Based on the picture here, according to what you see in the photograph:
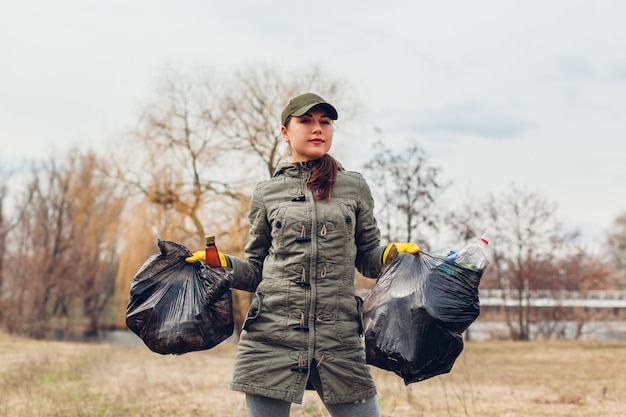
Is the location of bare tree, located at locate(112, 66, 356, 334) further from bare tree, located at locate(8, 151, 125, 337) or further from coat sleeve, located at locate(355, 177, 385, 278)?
coat sleeve, located at locate(355, 177, 385, 278)

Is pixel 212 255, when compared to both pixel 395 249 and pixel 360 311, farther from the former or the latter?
pixel 395 249

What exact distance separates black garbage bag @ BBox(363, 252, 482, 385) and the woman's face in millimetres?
592

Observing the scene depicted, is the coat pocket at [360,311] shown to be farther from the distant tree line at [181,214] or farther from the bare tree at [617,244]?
the bare tree at [617,244]

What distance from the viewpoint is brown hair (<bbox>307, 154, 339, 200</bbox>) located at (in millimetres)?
2475

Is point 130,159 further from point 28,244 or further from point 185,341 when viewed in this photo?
point 185,341

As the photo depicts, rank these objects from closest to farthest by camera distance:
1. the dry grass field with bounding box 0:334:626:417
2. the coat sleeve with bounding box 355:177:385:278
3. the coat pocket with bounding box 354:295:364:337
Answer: the coat pocket with bounding box 354:295:364:337, the coat sleeve with bounding box 355:177:385:278, the dry grass field with bounding box 0:334:626:417

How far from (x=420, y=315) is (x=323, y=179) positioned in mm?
673

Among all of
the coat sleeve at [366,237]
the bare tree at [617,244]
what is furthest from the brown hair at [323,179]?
the bare tree at [617,244]

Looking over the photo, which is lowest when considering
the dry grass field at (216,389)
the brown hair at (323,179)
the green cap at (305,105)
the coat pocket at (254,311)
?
Answer: the dry grass field at (216,389)

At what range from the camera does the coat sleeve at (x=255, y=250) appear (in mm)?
2521

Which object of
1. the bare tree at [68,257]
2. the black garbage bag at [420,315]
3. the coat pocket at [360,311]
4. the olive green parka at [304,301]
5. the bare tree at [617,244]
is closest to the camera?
the black garbage bag at [420,315]

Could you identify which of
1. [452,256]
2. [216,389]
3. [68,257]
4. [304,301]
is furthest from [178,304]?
[68,257]

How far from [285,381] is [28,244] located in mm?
31708

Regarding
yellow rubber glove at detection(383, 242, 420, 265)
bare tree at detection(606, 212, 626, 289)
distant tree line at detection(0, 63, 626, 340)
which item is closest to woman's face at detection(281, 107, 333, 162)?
yellow rubber glove at detection(383, 242, 420, 265)
